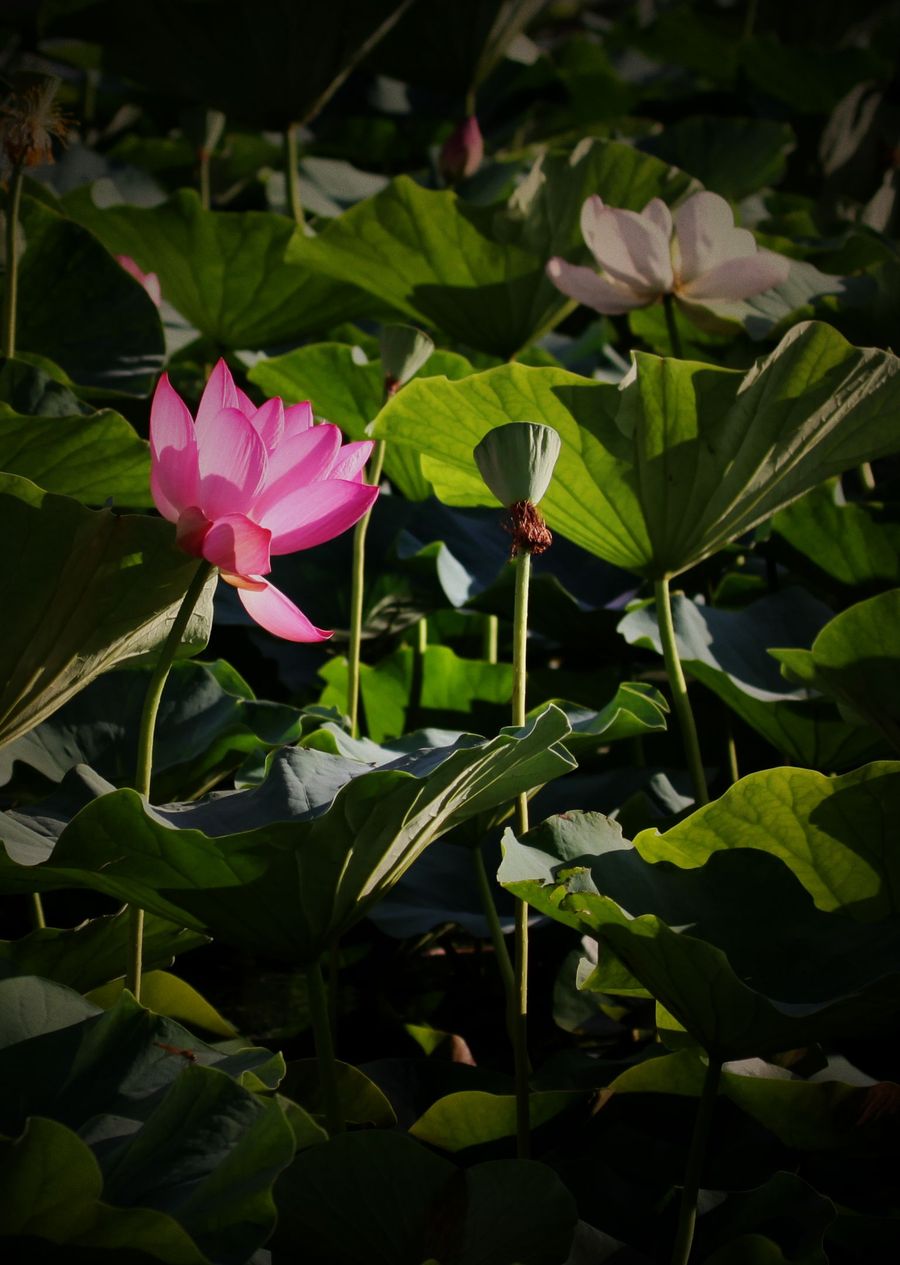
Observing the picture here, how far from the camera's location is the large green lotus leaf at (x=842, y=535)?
127cm

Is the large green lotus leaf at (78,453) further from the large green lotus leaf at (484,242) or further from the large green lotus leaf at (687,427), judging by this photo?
the large green lotus leaf at (484,242)

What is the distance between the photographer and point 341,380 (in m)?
1.39

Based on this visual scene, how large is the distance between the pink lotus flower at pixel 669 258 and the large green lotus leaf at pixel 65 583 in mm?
625

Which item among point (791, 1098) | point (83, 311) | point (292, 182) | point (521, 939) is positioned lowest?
point (791, 1098)

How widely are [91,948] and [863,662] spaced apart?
61 cm

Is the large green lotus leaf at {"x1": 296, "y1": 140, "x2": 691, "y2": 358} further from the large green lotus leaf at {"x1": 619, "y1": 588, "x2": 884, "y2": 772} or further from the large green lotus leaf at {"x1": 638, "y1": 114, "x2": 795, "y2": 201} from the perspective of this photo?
the large green lotus leaf at {"x1": 638, "y1": 114, "x2": 795, "y2": 201}

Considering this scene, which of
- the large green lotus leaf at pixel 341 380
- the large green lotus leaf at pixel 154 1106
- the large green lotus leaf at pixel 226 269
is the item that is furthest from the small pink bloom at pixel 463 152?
the large green lotus leaf at pixel 154 1106

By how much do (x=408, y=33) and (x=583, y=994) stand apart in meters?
1.64

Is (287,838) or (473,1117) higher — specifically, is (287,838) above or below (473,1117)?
above

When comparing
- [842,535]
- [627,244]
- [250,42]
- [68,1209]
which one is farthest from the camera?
[250,42]

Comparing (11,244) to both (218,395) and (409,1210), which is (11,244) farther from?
(409,1210)

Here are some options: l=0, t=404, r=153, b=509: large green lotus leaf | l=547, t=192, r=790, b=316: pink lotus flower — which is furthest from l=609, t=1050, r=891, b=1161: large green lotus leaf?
l=547, t=192, r=790, b=316: pink lotus flower

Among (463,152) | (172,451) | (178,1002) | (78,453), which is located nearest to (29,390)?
(78,453)

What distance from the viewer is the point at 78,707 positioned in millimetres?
1032
